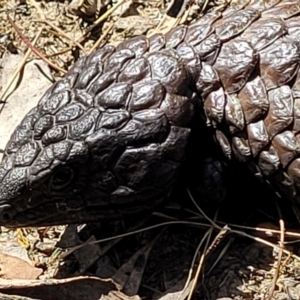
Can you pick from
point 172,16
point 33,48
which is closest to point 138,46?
point 172,16

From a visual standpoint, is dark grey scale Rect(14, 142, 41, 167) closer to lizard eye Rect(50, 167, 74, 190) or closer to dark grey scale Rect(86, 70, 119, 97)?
lizard eye Rect(50, 167, 74, 190)

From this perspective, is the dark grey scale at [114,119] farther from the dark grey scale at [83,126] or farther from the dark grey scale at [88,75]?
the dark grey scale at [88,75]

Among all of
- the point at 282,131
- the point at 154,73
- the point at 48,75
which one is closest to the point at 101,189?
the point at 154,73

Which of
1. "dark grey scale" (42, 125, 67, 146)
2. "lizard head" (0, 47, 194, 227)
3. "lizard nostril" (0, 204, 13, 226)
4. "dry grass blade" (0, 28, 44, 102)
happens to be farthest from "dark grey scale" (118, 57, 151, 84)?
"dry grass blade" (0, 28, 44, 102)

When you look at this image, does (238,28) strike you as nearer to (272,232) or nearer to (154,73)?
(154,73)

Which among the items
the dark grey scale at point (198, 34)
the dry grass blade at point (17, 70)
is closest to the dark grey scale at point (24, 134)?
the dark grey scale at point (198, 34)

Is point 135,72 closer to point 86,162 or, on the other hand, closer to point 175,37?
point 175,37
